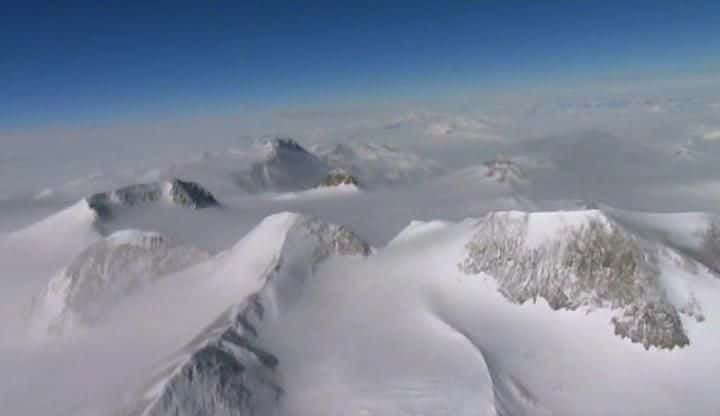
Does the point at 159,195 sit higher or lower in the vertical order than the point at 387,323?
lower

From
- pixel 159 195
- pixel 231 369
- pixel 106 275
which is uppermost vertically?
pixel 231 369

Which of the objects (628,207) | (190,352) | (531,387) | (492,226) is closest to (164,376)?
(190,352)

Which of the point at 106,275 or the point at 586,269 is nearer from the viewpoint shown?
the point at 586,269

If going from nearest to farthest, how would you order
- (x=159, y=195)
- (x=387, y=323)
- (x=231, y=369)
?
(x=231, y=369)
(x=387, y=323)
(x=159, y=195)

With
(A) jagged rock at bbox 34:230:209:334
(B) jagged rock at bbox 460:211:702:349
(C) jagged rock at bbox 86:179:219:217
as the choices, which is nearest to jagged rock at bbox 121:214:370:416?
(A) jagged rock at bbox 34:230:209:334

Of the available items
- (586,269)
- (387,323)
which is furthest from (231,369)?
(586,269)

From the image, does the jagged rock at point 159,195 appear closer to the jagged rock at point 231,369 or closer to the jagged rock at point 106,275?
the jagged rock at point 106,275

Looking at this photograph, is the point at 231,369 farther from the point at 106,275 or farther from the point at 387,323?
the point at 106,275
